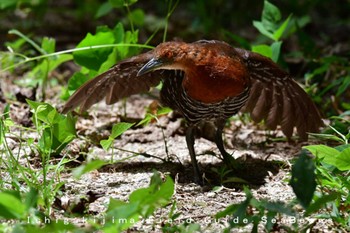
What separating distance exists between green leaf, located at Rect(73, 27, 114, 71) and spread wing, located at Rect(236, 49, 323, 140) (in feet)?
3.39

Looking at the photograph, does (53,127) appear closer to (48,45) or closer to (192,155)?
(192,155)

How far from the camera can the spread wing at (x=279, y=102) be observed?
3.84 meters

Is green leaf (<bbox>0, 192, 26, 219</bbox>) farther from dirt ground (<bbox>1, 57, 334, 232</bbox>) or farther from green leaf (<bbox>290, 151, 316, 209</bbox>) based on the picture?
green leaf (<bbox>290, 151, 316, 209</bbox>)

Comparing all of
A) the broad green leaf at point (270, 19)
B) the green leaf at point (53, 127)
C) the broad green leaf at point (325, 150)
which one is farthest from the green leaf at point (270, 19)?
the green leaf at point (53, 127)

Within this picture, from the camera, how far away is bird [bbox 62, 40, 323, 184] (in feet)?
11.0

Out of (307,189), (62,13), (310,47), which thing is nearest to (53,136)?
(307,189)

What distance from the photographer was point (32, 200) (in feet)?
7.52

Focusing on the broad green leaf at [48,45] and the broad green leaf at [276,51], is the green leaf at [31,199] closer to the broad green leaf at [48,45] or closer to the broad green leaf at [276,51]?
the broad green leaf at [48,45]

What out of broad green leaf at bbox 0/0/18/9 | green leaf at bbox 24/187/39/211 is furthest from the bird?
broad green leaf at bbox 0/0/18/9

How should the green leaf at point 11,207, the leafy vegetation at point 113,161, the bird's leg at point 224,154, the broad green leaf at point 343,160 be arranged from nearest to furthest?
1. the green leaf at point 11,207
2. the leafy vegetation at point 113,161
3. the broad green leaf at point 343,160
4. the bird's leg at point 224,154

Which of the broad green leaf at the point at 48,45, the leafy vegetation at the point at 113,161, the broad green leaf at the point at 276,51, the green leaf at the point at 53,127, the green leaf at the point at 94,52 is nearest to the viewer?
the leafy vegetation at the point at 113,161

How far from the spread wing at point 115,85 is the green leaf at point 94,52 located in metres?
0.37

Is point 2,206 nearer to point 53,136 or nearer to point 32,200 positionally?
point 32,200

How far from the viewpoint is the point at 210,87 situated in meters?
3.31
